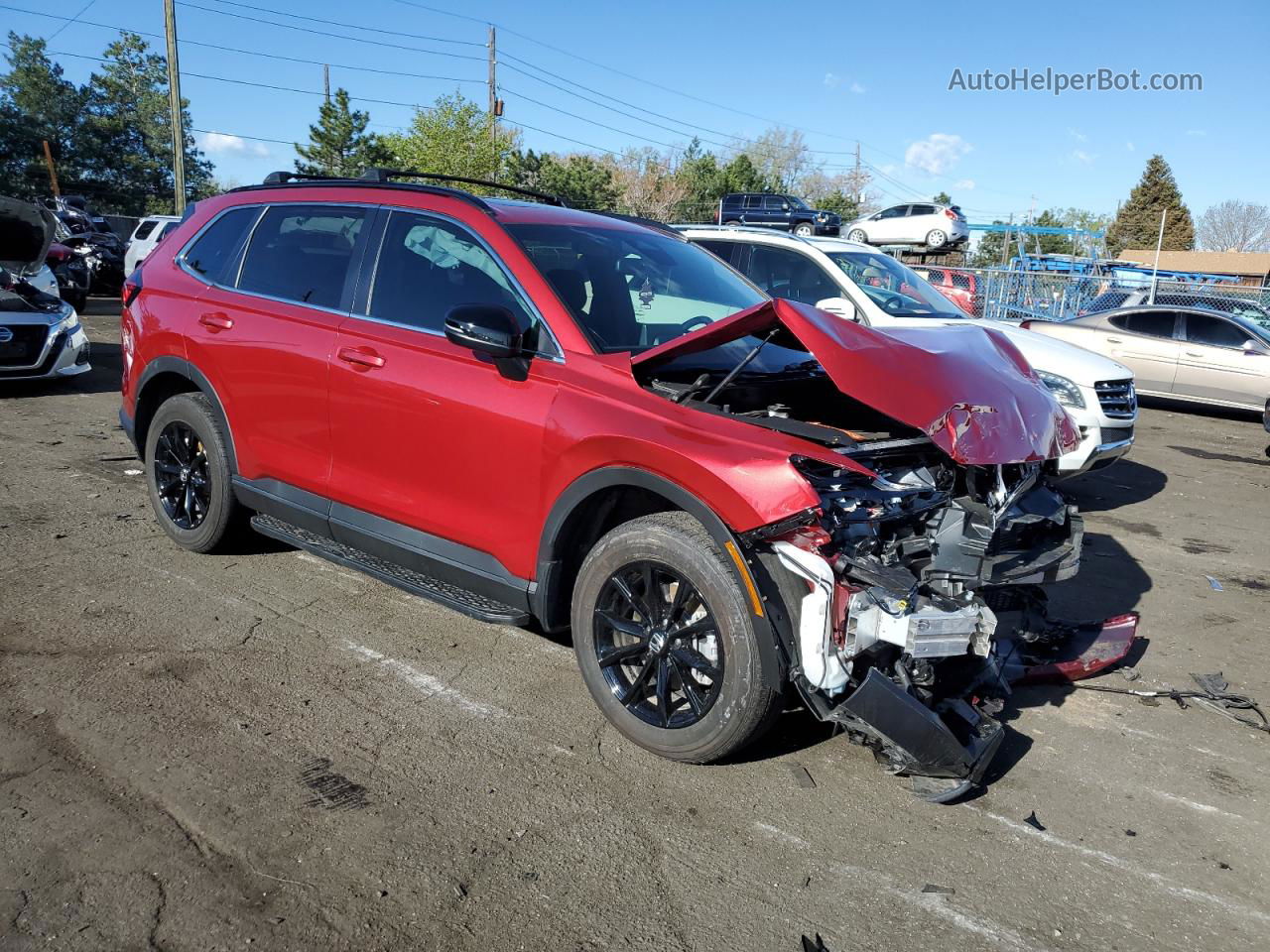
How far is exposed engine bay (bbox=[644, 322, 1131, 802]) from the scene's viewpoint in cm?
313

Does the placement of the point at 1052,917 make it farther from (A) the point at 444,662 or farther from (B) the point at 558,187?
(B) the point at 558,187

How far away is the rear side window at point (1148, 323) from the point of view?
586 inches

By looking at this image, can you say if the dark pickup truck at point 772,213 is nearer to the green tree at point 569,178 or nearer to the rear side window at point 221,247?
the rear side window at point 221,247

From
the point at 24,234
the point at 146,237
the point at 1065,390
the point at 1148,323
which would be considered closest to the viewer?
the point at 1065,390

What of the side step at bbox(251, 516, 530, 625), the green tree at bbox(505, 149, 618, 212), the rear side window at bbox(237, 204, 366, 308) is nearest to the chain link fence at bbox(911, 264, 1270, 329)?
the rear side window at bbox(237, 204, 366, 308)

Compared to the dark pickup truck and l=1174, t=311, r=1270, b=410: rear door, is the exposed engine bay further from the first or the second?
the dark pickup truck

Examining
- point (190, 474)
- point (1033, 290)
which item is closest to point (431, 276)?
point (190, 474)

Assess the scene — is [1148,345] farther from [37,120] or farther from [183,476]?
[37,120]

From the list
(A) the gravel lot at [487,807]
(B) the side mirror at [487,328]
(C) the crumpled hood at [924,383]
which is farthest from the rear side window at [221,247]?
(C) the crumpled hood at [924,383]

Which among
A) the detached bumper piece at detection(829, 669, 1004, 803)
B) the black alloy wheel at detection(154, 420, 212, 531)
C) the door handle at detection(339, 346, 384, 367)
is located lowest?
the detached bumper piece at detection(829, 669, 1004, 803)

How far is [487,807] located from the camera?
321 cm

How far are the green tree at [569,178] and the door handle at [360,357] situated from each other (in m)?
47.1

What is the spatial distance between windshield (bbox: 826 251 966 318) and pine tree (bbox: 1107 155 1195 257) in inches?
2772

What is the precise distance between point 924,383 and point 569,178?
2006 inches
